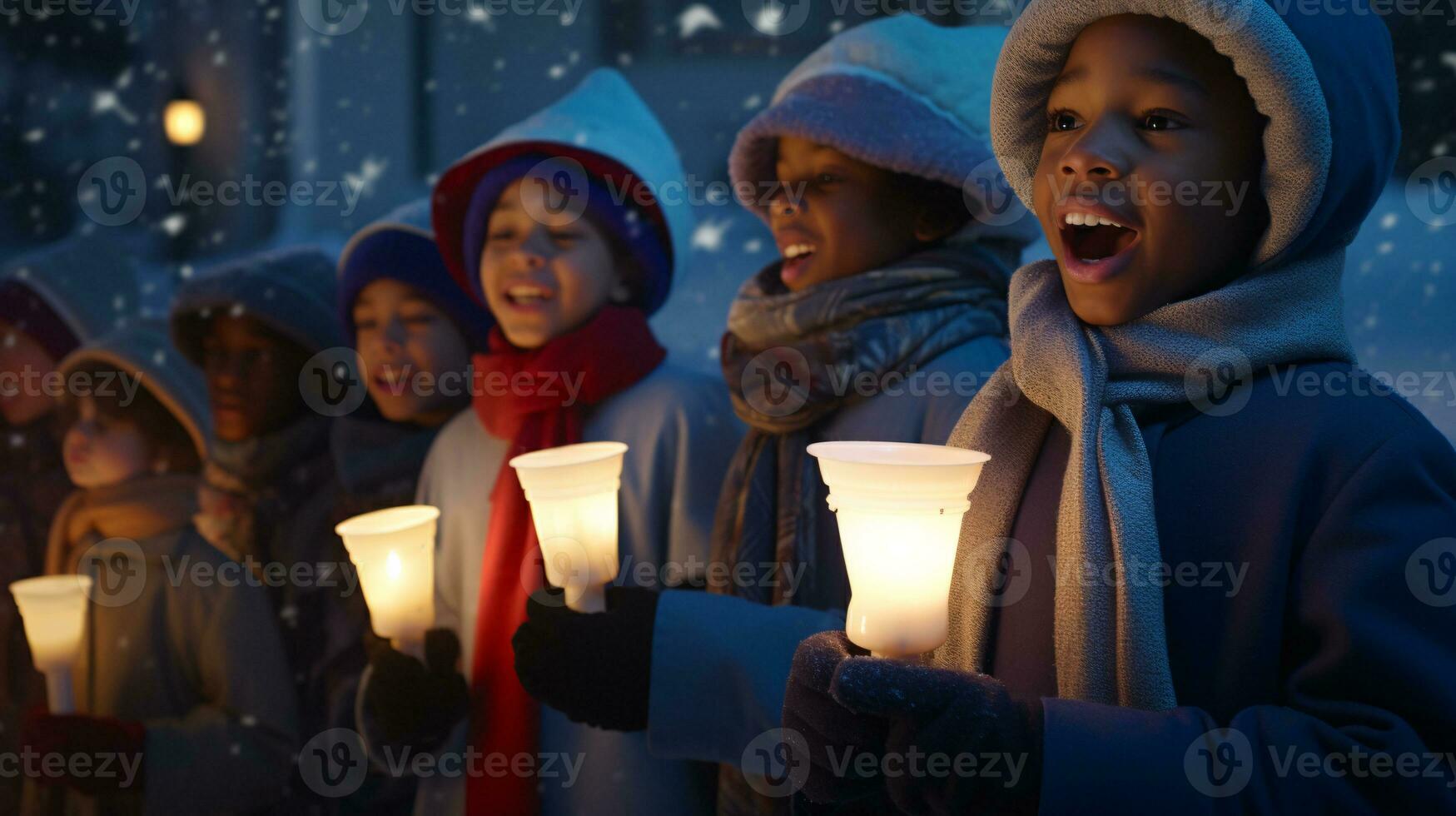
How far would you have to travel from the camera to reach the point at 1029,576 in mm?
1044

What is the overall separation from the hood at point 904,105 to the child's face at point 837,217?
1.6 inches

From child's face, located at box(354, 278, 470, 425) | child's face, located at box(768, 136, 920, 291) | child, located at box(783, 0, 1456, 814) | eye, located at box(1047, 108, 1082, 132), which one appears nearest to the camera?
child, located at box(783, 0, 1456, 814)

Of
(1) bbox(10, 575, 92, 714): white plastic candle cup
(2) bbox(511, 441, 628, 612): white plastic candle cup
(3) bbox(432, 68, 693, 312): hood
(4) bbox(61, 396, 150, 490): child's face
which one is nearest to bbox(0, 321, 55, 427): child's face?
(4) bbox(61, 396, 150, 490): child's face

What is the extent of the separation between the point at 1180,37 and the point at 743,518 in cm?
96

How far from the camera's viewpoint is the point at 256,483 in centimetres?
239

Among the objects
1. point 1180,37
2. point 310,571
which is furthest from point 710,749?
point 310,571

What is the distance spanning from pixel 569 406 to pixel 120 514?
Result: 1.22 meters

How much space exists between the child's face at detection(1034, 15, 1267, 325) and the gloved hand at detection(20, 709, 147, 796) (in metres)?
2.09

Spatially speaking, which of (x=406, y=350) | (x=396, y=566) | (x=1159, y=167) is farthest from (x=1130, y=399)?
(x=406, y=350)

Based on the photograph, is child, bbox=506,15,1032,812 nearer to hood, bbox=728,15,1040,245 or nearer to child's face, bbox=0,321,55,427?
hood, bbox=728,15,1040,245

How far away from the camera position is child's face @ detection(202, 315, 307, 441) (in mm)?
2375

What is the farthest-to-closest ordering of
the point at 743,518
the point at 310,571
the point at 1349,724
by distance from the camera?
the point at 310,571 → the point at 743,518 → the point at 1349,724

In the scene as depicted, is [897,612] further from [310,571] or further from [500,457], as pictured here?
[310,571]

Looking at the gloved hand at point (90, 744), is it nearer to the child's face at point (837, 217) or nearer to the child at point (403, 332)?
the child at point (403, 332)
